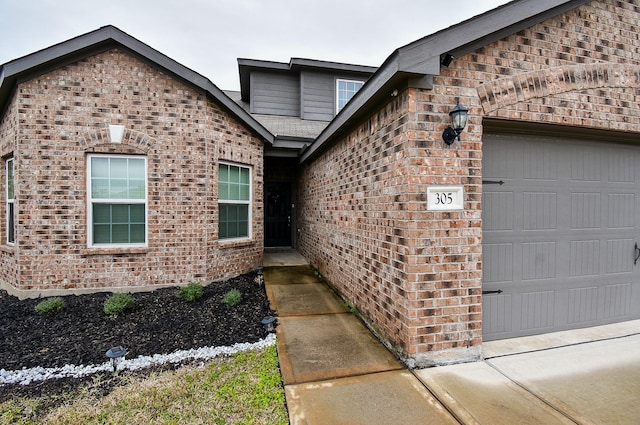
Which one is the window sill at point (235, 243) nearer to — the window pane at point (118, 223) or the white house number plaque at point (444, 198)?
the window pane at point (118, 223)

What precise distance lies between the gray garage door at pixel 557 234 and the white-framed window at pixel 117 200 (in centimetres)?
545

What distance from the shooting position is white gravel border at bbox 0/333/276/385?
2.83 meters

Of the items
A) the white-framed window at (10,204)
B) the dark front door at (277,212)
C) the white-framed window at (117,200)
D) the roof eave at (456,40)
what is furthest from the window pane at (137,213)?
the dark front door at (277,212)

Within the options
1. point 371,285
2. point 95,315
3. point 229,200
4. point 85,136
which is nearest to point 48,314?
point 95,315

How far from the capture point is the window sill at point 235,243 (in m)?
5.92

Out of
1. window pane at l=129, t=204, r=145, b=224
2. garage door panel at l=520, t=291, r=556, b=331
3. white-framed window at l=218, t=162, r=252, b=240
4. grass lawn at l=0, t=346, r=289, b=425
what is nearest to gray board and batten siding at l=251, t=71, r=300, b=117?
white-framed window at l=218, t=162, r=252, b=240

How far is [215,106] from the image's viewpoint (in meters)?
5.76

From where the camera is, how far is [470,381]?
2.57 m

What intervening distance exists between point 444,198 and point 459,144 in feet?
1.81

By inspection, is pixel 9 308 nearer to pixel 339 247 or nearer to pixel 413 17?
pixel 339 247

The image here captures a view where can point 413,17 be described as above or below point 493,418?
above

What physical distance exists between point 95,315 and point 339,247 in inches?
146

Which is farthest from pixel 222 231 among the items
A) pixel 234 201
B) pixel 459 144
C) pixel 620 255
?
pixel 620 255

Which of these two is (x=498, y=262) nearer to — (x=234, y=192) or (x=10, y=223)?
(x=234, y=192)
